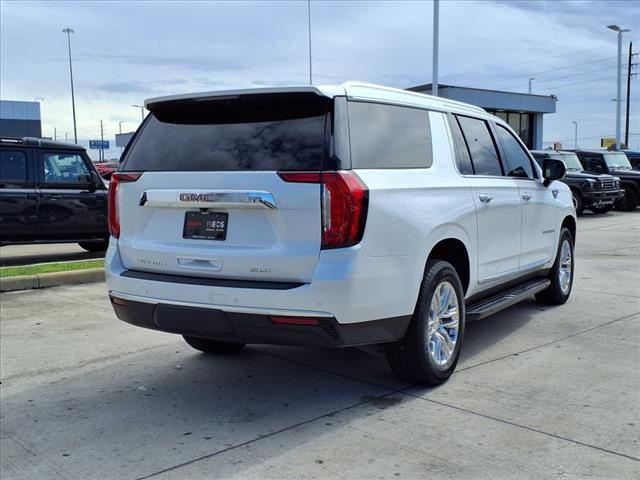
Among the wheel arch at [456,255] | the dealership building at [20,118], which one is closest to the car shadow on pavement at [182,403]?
the wheel arch at [456,255]

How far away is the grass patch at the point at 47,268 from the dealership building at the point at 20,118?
76764mm

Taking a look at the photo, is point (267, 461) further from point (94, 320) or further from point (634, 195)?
point (634, 195)

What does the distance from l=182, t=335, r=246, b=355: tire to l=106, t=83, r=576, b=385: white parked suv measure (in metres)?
1.07

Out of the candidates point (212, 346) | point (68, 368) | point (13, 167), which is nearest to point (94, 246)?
point (13, 167)

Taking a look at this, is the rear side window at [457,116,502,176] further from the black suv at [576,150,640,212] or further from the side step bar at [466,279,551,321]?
the black suv at [576,150,640,212]

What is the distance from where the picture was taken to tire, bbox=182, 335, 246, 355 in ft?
17.7

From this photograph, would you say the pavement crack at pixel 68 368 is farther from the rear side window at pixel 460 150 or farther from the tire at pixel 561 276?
the tire at pixel 561 276

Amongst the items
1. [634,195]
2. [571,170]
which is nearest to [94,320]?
[571,170]

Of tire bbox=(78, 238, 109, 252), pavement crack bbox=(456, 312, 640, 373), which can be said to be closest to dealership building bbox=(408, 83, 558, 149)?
tire bbox=(78, 238, 109, 252)

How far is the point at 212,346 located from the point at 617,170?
64.8ft

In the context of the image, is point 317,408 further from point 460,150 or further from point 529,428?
point 460,150

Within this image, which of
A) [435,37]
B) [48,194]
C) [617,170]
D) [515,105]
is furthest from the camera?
[515,105]

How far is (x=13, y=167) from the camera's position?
1043 centimetres

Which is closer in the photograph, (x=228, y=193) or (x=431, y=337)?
(x=228, y=193)
